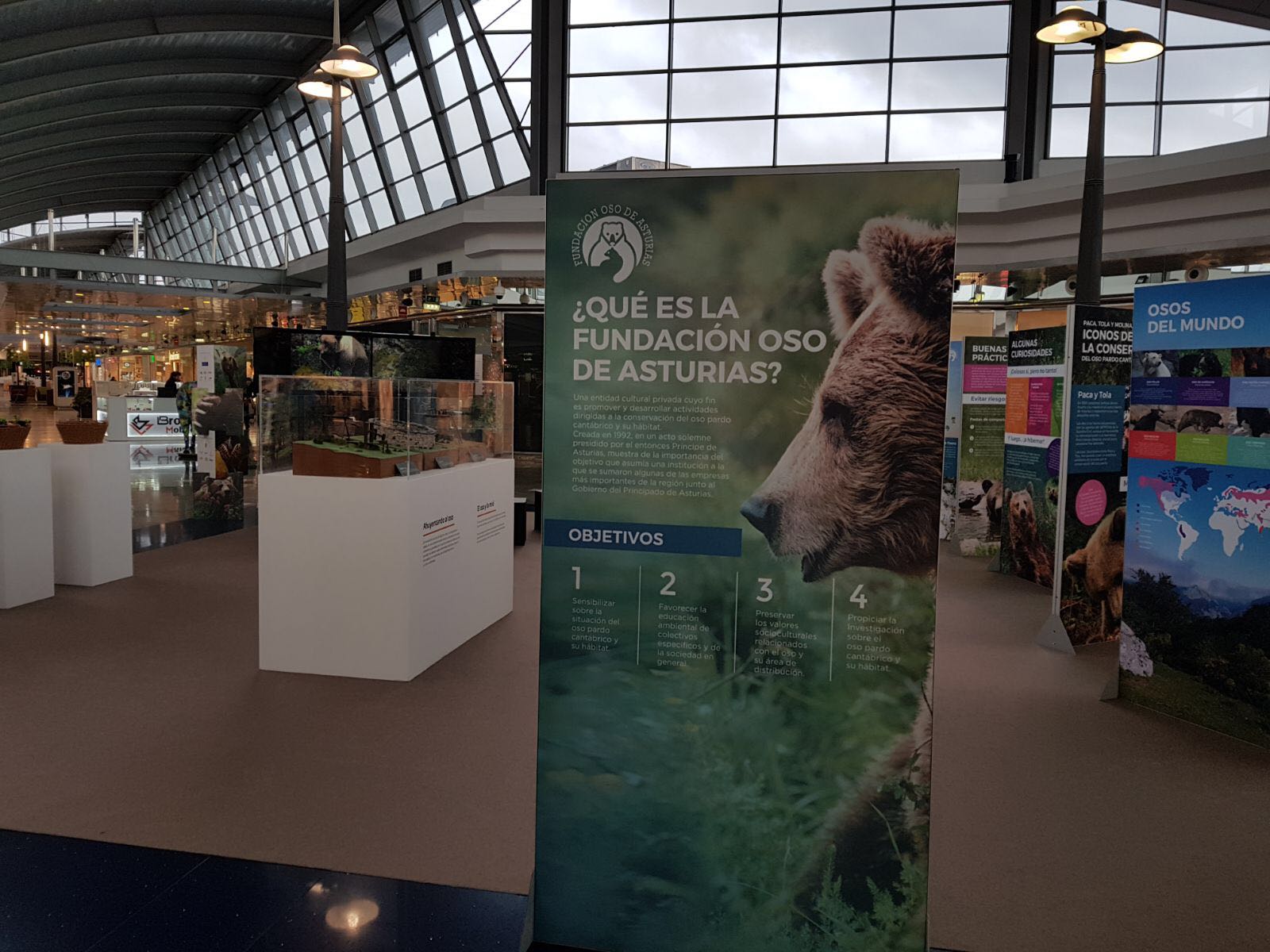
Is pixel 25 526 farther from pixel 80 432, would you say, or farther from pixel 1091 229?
pixel 1091 229

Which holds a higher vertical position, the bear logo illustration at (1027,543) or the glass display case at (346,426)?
the glass display case at (346,426)

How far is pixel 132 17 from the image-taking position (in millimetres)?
15523

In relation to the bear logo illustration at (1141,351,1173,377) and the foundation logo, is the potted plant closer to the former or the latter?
the foundation logo

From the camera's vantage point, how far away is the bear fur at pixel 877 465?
220 cm

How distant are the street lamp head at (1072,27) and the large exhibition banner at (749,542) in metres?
5.81

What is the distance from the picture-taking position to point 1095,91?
7.57m

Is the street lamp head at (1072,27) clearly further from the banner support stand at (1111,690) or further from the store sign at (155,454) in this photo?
the store sign at (155,454)

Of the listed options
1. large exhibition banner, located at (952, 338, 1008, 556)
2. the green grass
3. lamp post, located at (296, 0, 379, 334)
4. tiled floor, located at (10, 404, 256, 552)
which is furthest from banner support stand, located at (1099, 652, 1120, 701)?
tiled floor, located at (10, 404, 256, 552)

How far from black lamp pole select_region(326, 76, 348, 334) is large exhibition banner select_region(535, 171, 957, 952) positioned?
7341 mm

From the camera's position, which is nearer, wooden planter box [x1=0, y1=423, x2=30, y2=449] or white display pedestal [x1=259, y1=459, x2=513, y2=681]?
white display pedestal [x1=259, y1=459, x2=513, y2=681]

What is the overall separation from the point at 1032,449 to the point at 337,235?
722cm

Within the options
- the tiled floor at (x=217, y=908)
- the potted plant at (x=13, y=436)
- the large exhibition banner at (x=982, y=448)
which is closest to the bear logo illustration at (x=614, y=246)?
the tiled floor at (x=217, y=908)

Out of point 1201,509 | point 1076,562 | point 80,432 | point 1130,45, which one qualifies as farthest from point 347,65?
point 1201,509

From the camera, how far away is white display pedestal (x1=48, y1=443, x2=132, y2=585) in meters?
7.44
